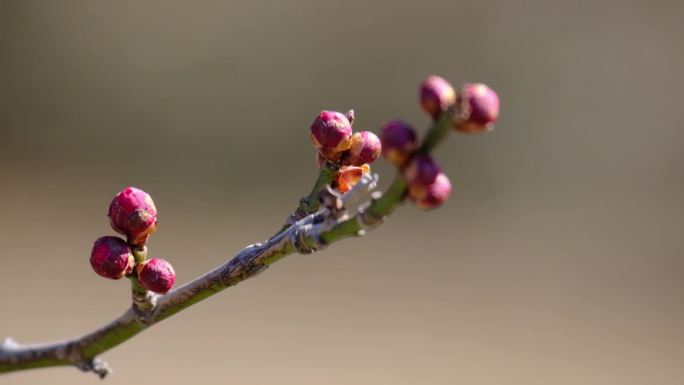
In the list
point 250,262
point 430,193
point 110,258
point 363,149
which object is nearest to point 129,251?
point 110,258

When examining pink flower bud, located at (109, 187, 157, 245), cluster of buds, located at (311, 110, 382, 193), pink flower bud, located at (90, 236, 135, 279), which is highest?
cluster of buds, located at (311, 110, 382, 193)

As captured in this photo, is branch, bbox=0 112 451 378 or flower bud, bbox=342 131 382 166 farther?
flower bud, bbox=342 131 382 166

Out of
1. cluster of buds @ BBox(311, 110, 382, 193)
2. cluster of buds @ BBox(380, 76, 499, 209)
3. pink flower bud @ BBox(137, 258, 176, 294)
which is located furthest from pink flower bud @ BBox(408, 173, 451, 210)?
pink flower bud @ BBox(137, 258, 176, 294)

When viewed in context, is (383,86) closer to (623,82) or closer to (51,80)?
(623,82)

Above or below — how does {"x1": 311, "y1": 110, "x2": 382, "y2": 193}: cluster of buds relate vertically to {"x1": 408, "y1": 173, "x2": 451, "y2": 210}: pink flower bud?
above

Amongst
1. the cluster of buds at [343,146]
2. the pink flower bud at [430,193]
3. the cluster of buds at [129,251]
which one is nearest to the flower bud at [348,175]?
the cluster of buds at [343,146]

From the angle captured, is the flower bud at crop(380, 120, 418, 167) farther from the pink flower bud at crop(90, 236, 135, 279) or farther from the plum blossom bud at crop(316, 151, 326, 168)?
the pink flower bud at crop(90, 236, 135, 279)

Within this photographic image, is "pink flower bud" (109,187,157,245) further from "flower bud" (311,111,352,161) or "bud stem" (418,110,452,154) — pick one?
"bud stem" (418,110,452,154)

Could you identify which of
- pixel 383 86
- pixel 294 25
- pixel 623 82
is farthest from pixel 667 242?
pixel 294 25

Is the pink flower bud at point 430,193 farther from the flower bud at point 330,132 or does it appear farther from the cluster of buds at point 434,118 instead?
the flower bud at point 330,132
